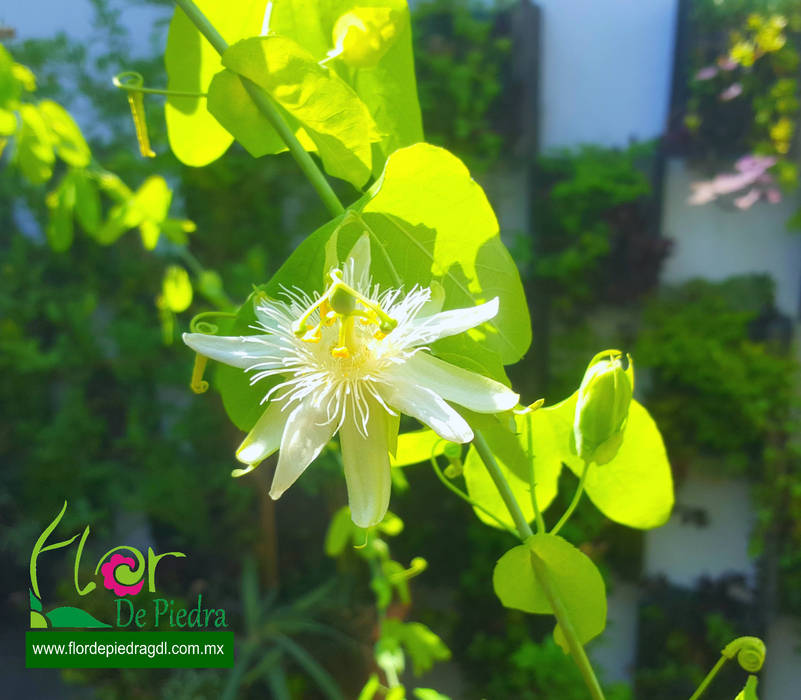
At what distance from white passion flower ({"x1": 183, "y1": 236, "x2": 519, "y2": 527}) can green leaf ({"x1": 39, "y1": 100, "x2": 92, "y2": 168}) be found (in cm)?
48

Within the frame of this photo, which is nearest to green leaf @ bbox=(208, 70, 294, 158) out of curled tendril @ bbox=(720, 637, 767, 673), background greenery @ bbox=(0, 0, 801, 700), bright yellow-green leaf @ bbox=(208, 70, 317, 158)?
bright yellow-green leaf @ bbox=(208, 70, 317, 158)

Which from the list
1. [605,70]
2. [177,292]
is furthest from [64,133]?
[605,70]

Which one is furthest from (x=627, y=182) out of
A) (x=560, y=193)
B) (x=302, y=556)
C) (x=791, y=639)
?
(x=302, y=556)

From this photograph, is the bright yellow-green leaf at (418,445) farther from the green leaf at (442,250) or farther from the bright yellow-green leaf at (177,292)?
the bright yellow-green leaf at (177,292)

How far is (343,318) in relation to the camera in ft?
0.69

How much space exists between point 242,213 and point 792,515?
4.89ft

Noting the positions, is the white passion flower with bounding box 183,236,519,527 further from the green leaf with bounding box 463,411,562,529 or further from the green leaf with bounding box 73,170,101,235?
the green leaf with bounding box 73,170,101,235

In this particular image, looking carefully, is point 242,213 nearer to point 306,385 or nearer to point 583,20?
point 583,20

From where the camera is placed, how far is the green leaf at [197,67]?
299mm

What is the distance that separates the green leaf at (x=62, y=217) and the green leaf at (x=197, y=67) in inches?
11.5

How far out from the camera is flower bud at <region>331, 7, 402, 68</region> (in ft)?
0.81

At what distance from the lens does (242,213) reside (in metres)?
1.73

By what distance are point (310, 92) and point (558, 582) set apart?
204 mm

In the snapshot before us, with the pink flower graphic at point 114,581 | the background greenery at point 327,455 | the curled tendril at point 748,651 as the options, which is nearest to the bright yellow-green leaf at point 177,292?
the pink flower graphic at point 114,581
